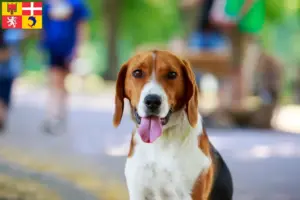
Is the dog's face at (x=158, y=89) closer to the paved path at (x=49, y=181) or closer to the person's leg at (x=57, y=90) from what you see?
the paved path at (x=49, y=181)

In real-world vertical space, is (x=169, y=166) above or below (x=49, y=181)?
above

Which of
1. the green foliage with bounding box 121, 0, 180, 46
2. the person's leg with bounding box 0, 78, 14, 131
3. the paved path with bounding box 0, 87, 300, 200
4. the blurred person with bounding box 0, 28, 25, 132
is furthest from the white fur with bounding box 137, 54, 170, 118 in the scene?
the green foliage with bounding box 121, 0, 180, 46

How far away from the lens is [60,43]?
294 centimetres

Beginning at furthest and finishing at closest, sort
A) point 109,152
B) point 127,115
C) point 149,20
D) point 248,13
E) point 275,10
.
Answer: point 149,20, point 275,10, point 248,13, point 109,152, point 127,115

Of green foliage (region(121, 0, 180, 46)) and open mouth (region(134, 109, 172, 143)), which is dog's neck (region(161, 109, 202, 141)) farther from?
green foliage (region(121, 0, 180, 46))

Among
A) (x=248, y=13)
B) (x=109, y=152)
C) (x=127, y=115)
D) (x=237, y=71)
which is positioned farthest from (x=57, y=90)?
(x=127, y=115)

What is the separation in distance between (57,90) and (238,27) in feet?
3.31

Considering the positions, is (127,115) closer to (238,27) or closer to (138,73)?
(138,73)

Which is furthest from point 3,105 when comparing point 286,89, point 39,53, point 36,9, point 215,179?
point 215,179

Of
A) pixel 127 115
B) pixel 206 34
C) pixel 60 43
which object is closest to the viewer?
pixel 127 115

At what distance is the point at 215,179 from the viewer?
64.2 inches

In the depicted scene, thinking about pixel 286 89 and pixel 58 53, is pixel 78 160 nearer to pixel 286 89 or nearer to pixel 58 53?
pixel 58 53

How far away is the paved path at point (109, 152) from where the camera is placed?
82.2 inches

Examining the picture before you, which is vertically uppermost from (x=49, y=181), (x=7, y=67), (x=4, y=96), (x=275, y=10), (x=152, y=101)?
(x=275, y=10)
